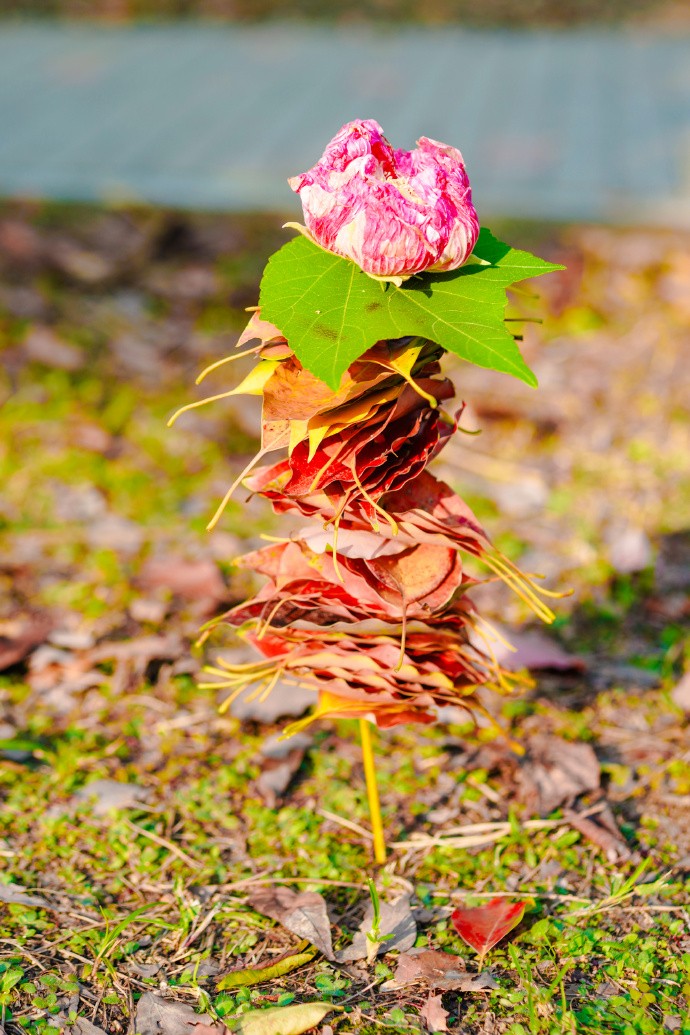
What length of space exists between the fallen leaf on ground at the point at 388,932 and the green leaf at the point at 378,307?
90 centimetres

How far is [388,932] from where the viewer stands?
1.67 metres

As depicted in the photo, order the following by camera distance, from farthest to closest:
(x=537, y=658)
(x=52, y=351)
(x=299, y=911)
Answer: (x=52, y=351), (x=537, y=658), (x=299, y=911)

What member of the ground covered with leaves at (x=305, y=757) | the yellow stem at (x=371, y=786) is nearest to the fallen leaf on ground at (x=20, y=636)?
the ground covered with leaves at (x=305, y=757)

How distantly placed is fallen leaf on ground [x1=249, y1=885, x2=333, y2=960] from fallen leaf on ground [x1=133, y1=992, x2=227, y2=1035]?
0.21 m

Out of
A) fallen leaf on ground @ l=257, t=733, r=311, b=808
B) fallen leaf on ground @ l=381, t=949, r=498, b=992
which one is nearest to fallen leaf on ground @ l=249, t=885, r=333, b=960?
fallen leaf on ground @ l=381, t=949, r=498, b=992

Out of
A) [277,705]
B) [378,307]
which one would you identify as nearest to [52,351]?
[277,705]

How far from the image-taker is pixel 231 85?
21.2 ft

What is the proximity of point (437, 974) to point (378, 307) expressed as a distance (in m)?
0.98

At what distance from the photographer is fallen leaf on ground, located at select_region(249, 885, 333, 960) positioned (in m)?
1.66

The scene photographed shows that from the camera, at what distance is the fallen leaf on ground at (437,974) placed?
61.8 inches

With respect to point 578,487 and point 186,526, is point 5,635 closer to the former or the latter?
point 186,526

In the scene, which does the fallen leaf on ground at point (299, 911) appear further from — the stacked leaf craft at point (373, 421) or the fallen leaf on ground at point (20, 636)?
the fallen leaf on ground at point (20, 636)

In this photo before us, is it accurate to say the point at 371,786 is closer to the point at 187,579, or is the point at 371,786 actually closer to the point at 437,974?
the point at 437,974

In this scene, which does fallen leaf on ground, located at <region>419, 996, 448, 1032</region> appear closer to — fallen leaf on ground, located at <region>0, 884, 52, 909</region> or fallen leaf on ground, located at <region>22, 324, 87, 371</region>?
fallen leaf on ground, located at <region>0, 884, 52, 909</region>
